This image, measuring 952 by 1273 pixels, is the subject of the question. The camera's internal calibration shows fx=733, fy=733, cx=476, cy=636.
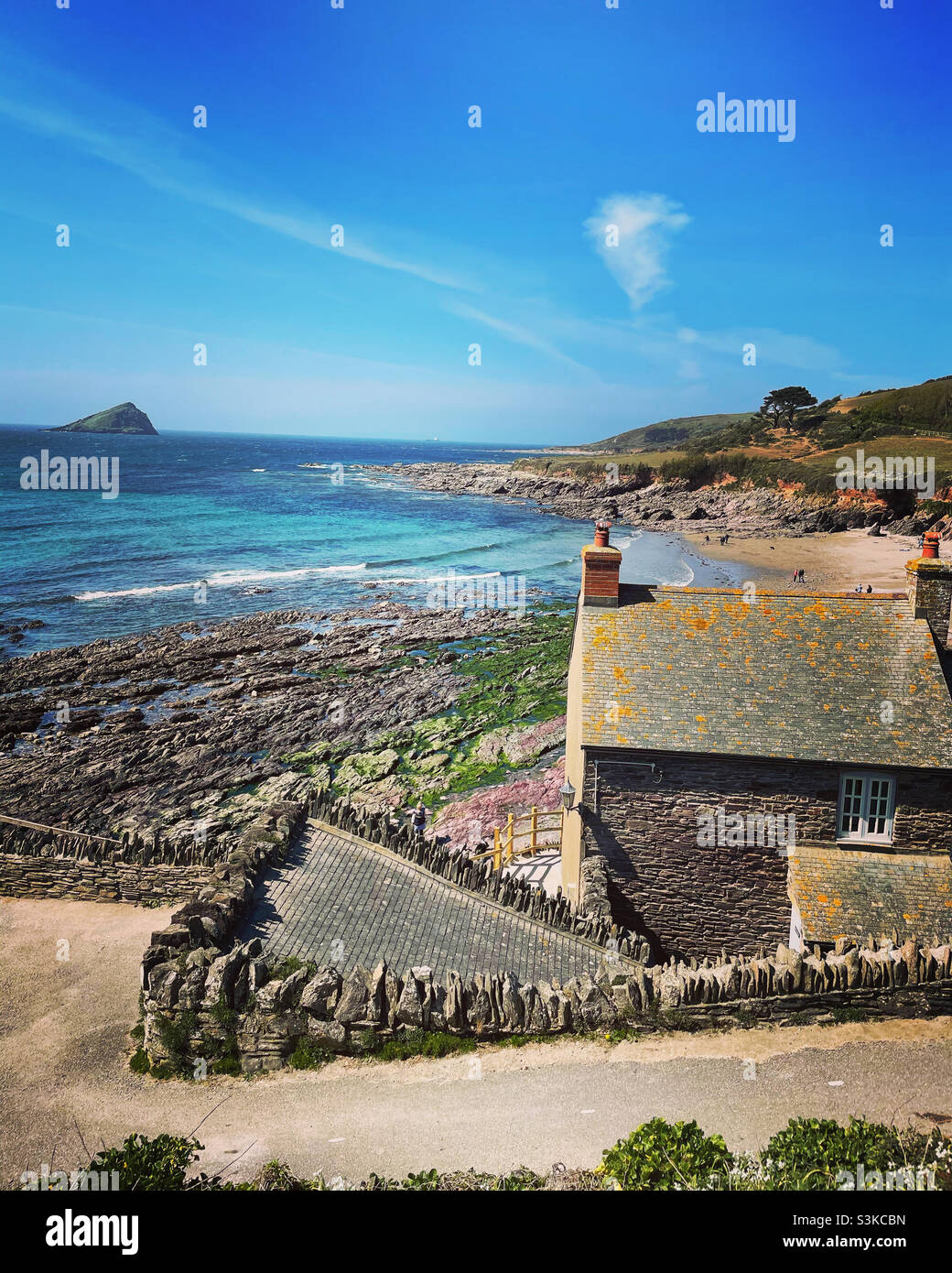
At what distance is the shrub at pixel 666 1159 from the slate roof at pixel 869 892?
257 inches

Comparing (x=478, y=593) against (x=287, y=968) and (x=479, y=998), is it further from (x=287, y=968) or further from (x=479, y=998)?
(x=479, y=998)

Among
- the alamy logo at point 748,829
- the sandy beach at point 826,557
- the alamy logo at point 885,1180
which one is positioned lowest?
the alamy logo at point 885,1180

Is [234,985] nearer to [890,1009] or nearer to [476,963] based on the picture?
[476,963]

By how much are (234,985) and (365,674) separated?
24.9 meters

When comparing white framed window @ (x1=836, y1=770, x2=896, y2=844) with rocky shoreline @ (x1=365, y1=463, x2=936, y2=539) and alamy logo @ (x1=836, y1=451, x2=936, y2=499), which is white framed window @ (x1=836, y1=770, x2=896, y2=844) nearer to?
rocky shoreline @ (x1=365, y1=463, x2=936, y2=539)

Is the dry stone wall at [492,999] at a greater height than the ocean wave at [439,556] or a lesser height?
lesser

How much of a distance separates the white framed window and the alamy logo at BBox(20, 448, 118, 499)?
3993 inches

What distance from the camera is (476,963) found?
474 inches

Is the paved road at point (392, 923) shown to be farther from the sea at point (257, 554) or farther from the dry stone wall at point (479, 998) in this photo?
the sea at point (257, 554)

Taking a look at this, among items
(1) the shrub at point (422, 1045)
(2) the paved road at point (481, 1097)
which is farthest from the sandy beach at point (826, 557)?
(1) the shrub at point (422, 1045)

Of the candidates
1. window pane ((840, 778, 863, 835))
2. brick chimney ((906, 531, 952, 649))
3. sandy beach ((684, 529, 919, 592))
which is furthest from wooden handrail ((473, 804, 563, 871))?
sandy beach ((684, 529, 919, 592))

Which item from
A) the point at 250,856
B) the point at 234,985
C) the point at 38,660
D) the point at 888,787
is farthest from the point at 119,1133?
the point at 38,660

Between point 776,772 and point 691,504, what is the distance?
85892 mm

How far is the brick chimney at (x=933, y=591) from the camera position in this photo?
14680 millimetres
